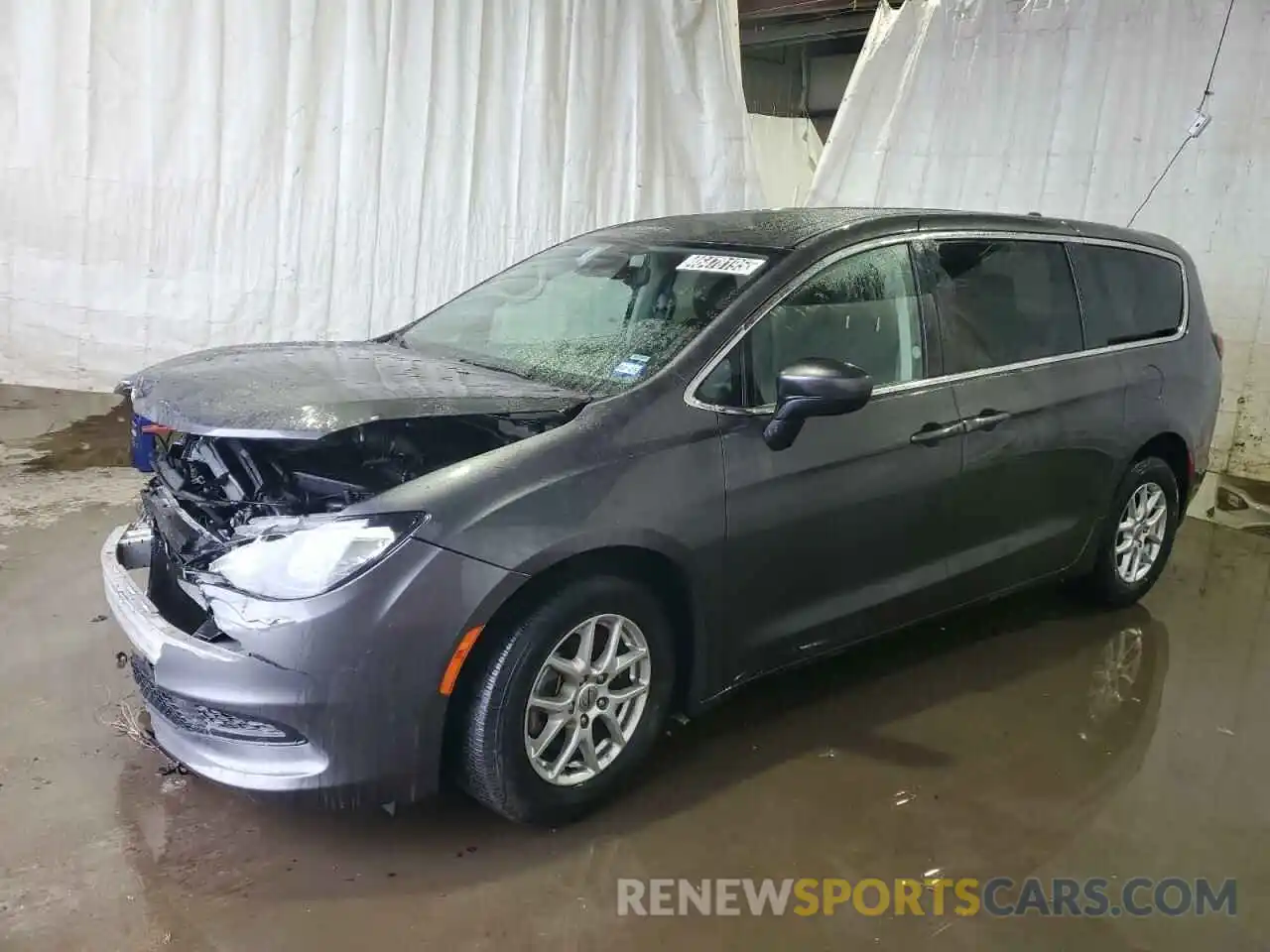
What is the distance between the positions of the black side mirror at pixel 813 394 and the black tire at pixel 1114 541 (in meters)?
1.76

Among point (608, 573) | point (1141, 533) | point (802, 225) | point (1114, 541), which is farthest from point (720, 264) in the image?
point (1141, 533)

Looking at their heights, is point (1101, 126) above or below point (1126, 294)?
above

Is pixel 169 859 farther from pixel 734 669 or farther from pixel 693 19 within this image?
pixel 693 19

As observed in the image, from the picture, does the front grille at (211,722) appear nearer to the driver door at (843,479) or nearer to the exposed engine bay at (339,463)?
the exposed engine bay at (339,463)

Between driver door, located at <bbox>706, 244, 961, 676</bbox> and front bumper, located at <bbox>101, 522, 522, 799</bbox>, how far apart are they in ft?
2.52

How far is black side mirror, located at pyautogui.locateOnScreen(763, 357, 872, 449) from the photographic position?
101 inches

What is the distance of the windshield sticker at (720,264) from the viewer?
2910 mm

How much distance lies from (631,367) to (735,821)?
120 cm

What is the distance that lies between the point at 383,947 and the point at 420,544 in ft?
2.68

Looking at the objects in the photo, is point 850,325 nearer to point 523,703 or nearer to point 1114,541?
point 523,703

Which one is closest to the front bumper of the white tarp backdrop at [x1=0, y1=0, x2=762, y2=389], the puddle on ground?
the puddle on ground

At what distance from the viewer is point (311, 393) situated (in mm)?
2447

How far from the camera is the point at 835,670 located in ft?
11.5

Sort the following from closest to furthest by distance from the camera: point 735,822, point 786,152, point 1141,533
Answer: point 735,822 → point 1141,533 → point 786,152
